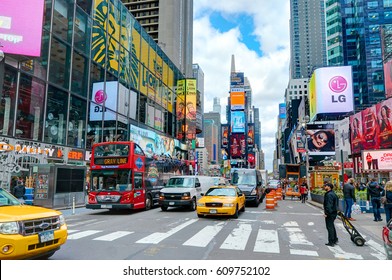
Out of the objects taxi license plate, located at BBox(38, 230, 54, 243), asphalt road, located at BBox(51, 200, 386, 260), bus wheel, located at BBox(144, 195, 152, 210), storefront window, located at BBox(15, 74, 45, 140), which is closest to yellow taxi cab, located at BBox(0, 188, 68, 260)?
taxi license plate, located at BBox(38, 230, 54, 243)

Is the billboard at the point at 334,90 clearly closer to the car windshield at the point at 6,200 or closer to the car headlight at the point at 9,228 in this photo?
the car windshield at the point at 6,200

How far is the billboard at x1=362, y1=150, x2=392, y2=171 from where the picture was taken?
68.5ft

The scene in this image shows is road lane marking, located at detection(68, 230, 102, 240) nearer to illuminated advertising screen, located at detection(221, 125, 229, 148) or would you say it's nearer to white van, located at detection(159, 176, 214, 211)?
white van, located at detection(159, 176, 214, 211)

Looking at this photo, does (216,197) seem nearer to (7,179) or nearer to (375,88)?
(7,179)

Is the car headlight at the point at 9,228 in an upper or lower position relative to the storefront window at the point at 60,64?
lower

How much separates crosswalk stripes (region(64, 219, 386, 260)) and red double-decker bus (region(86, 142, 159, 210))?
5.04 metres

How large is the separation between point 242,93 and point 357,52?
193 ft

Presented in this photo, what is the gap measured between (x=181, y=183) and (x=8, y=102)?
1275 centimetres

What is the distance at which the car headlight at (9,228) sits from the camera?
5.46 metres

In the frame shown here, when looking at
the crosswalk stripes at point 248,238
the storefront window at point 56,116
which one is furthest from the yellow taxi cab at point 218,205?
the storefront window at point 56,116

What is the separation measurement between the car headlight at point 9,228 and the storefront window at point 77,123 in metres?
22.8

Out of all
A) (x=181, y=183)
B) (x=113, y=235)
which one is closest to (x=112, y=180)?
(x=181, y=183)

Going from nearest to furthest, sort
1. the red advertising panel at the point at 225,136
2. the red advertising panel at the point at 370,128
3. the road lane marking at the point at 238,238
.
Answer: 1. the road lane marking at the point at 238,238
2. the red advertising panel at the point at 370,128
3. the red advertising panel at the point at 225,136
